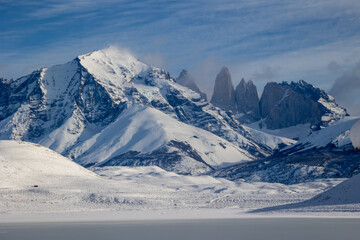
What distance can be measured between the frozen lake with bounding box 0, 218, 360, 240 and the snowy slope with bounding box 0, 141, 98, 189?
58.9 meters

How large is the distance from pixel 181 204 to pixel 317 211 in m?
36.7

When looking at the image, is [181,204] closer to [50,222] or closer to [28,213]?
[28,213]

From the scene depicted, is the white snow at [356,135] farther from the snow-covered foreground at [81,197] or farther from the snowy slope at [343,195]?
the snowy slope at [343,195]

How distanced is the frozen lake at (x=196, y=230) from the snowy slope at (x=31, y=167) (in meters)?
58.9

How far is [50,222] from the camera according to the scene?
→ 8419 centimetres

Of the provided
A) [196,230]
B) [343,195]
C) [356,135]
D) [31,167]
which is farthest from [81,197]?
[356,135]

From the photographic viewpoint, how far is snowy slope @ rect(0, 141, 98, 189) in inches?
5354

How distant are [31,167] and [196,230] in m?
88.2

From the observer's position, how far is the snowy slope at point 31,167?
136000 millimetres

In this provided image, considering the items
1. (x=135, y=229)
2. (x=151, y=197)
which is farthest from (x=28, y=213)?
(x=135, y=229)

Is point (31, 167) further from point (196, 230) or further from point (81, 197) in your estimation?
point (196, 230)

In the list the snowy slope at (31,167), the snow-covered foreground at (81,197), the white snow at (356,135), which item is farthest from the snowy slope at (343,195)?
the snowy slope at (31,167)

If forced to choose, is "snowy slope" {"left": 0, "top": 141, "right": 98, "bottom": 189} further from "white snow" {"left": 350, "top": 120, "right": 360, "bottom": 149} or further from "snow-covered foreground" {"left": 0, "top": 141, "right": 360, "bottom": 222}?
"white snow" {"left": 350, "top": 120, "right": 360, "bottom": 149}

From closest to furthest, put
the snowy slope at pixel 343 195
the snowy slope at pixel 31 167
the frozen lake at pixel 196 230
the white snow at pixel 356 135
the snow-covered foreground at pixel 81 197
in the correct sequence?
1. the white snow at pixel 356 135
2. the frozen lake at pixel 196 230
3. the snowy slope at pixel 343 195
4. the snow-covered foreground at pixel 81 197
5. the snowy slope at pixel 31 167
